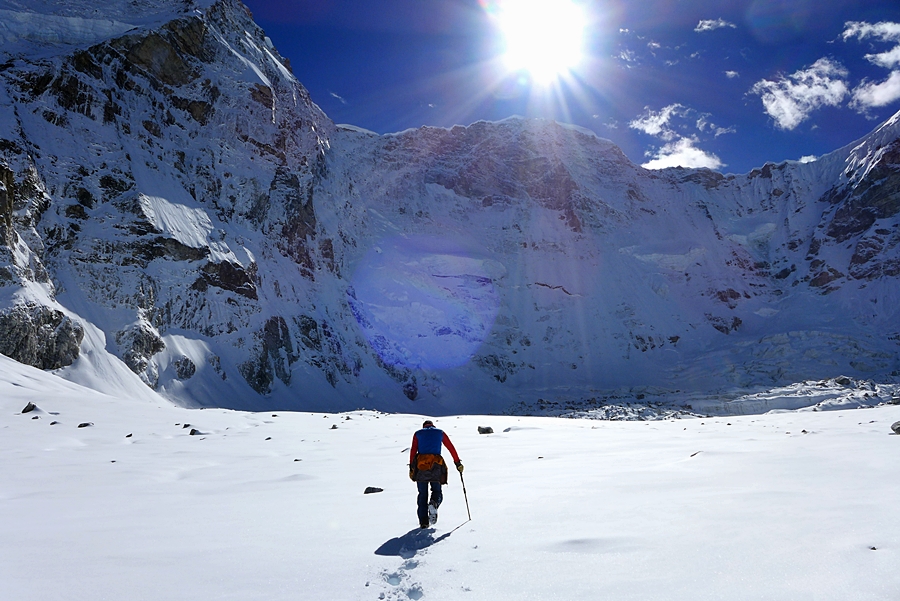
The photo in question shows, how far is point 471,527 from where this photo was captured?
20.0 feet

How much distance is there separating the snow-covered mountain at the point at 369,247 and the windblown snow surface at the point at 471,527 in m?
36.9

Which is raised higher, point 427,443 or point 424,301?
point 424,301

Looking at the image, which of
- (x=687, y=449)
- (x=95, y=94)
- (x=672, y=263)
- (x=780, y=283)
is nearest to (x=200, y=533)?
(x=687, y=449)

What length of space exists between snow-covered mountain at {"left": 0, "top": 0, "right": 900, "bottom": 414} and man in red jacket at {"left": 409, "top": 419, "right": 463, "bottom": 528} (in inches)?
1584

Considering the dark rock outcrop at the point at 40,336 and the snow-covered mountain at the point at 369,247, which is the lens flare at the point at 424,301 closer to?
the snow-covered mountain at the point at 369,247

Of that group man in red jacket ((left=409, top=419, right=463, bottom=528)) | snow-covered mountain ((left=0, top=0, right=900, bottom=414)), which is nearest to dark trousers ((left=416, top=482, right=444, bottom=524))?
man in red jacket ((left=409, top=419, right=463, bottom=528))

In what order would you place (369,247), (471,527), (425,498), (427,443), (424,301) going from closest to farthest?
(471,527), (425,498), (427,443), (424,301), (369,247)

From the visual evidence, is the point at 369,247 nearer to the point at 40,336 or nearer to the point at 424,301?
the point at 424,301

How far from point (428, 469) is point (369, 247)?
86543 mm

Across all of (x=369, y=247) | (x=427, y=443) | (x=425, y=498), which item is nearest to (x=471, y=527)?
(x=425, y=498)

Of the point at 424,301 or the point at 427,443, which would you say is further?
the point at 424,301

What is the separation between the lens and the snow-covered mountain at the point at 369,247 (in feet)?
160

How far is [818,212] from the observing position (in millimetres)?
123750

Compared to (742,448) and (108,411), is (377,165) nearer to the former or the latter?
(108,411)
